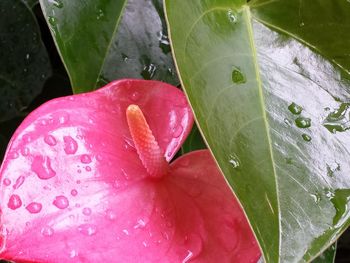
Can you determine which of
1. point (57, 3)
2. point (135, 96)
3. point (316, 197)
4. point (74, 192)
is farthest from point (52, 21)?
point (316, 197)

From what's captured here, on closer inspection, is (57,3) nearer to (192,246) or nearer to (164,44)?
(164,44)

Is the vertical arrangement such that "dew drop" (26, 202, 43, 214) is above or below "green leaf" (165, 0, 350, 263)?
below

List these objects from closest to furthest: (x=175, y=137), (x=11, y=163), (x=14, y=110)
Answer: (x=11, y=163), (x=175, y=137), (x=14, y=110)

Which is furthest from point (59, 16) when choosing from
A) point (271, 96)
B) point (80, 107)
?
point (271, 96)

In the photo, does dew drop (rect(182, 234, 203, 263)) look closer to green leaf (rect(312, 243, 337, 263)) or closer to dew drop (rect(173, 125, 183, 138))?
dew drop (rect(173, 125, 183, 138))

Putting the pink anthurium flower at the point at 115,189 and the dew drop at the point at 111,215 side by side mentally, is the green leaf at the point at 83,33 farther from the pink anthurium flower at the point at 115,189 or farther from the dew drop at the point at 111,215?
the dew drop at the point at 111,215

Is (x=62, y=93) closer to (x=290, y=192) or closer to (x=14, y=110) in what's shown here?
(x=14, y=110)

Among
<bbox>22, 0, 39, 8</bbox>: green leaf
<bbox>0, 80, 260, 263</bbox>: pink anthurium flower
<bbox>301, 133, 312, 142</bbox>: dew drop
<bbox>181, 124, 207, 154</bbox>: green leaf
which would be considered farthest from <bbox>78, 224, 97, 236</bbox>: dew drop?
<bbox>22, 0, 39, 8</bbox>: green leaf

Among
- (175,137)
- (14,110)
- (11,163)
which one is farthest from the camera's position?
(14,110)

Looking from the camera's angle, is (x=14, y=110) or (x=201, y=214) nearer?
(x=201, y=214)
